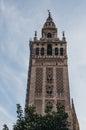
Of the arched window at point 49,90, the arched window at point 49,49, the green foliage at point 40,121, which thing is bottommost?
the green foliage at point 40,121

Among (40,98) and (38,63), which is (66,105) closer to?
(40,98)

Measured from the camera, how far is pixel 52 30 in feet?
174

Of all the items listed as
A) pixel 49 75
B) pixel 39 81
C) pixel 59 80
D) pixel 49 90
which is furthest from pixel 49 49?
pixel 49 90

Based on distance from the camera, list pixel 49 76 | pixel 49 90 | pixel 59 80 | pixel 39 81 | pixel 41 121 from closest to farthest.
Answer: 1. pixel 41 121
2. pixel 49 90
3. pixel 39 81
4. pixel 59 80
5. pixel 49 76

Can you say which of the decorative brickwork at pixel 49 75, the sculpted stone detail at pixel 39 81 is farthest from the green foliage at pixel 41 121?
the decorative brickwork at pixel 49 75

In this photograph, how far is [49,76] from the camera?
149 ft

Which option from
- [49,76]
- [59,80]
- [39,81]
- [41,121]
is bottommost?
[41,121]

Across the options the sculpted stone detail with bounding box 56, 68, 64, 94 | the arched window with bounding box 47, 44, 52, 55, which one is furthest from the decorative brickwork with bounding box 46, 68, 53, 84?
the arched window with bounding box 47, 44, 52, 55

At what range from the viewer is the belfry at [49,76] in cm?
Answer: 4275

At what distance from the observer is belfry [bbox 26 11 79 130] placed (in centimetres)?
4275

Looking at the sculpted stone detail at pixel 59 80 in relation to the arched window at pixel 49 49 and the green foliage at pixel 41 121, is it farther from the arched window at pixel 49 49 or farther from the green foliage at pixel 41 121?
the green foliage at pixel 41 121

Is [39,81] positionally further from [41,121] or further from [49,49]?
[41,121]

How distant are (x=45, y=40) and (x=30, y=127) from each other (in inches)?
1009

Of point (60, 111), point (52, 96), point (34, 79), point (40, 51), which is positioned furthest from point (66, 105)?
point (60, 111)
